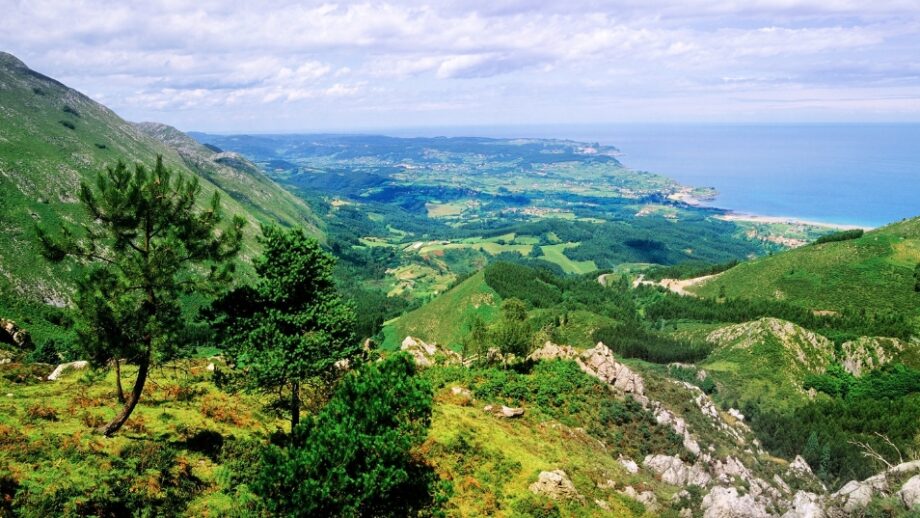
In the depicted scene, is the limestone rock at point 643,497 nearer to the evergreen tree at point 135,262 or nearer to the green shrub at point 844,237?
the evergreen tree at point 135,262

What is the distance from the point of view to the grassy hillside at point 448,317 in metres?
155

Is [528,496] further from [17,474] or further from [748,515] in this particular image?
[17,474]

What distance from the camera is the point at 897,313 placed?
443ft

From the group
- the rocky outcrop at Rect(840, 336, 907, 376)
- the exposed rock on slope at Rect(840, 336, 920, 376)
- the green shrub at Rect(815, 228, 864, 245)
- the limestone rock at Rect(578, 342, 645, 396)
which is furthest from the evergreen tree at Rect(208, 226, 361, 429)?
the green shrub at Rect(815, 228, 864, 245)

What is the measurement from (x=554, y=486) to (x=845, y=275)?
6407 inches

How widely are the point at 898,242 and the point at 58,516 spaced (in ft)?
701

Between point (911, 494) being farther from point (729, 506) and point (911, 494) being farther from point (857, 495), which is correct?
point (729, 506)

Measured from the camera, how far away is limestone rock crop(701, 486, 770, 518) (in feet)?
136

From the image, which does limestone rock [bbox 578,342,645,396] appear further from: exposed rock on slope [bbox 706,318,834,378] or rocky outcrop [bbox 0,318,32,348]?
rocky outcrop [bbox 0,318,32,348]

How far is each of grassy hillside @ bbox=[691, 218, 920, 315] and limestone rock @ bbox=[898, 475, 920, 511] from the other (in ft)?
423

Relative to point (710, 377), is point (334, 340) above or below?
above

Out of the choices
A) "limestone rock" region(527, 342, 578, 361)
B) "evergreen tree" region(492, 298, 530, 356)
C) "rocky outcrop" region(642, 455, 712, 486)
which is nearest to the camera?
"rocky outcrop" region(642, 455, 712, 486)

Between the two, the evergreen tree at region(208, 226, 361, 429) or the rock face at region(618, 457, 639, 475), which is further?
the rock face at region(618, 457, 639, 475)

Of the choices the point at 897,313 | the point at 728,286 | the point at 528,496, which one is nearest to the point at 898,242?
the point at 897,313
